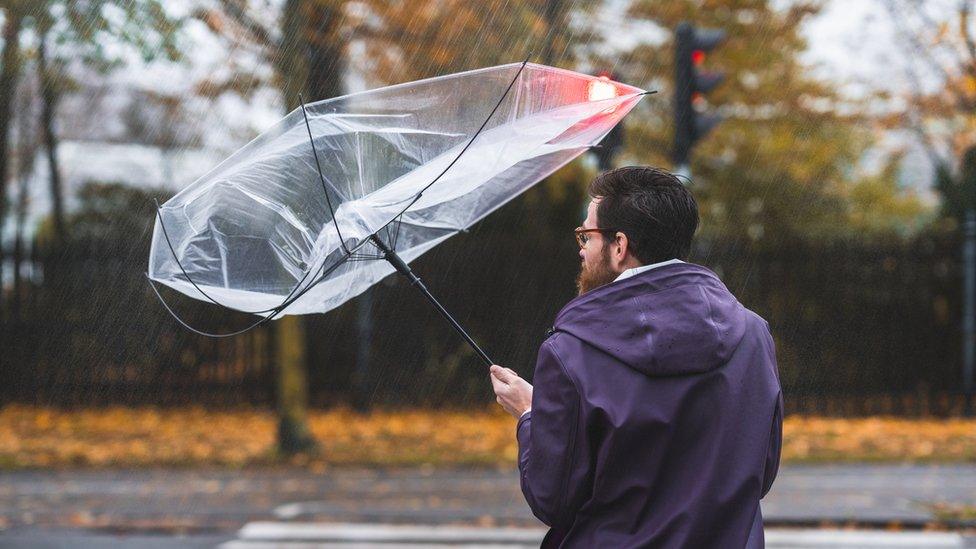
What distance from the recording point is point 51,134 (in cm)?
1498

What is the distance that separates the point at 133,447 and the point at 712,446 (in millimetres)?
9945

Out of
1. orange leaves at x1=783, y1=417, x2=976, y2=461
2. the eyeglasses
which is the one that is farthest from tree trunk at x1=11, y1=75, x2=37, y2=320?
the eyeglasses

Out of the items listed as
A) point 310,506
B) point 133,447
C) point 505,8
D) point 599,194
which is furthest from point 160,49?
point 599,194

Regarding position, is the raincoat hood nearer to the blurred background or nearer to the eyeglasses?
the eyeglasses

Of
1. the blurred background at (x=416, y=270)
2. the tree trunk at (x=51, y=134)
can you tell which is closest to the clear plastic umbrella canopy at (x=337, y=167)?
the blurred background at (x=416, y=270)

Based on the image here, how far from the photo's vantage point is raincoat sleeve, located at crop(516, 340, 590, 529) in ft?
6.49

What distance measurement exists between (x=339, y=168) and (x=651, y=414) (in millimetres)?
1226

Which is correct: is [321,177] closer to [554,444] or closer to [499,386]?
[499,386]

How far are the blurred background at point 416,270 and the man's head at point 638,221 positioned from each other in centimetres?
617

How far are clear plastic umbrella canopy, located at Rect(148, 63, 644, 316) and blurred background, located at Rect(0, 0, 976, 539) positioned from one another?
5.60 metres

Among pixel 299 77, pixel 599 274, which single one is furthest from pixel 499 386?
pixel 299 77

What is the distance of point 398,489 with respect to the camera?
8.67 metres

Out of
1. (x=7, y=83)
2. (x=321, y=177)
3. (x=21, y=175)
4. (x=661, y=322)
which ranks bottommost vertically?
(x=661, y=322)

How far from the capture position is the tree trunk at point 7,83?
1170cm
